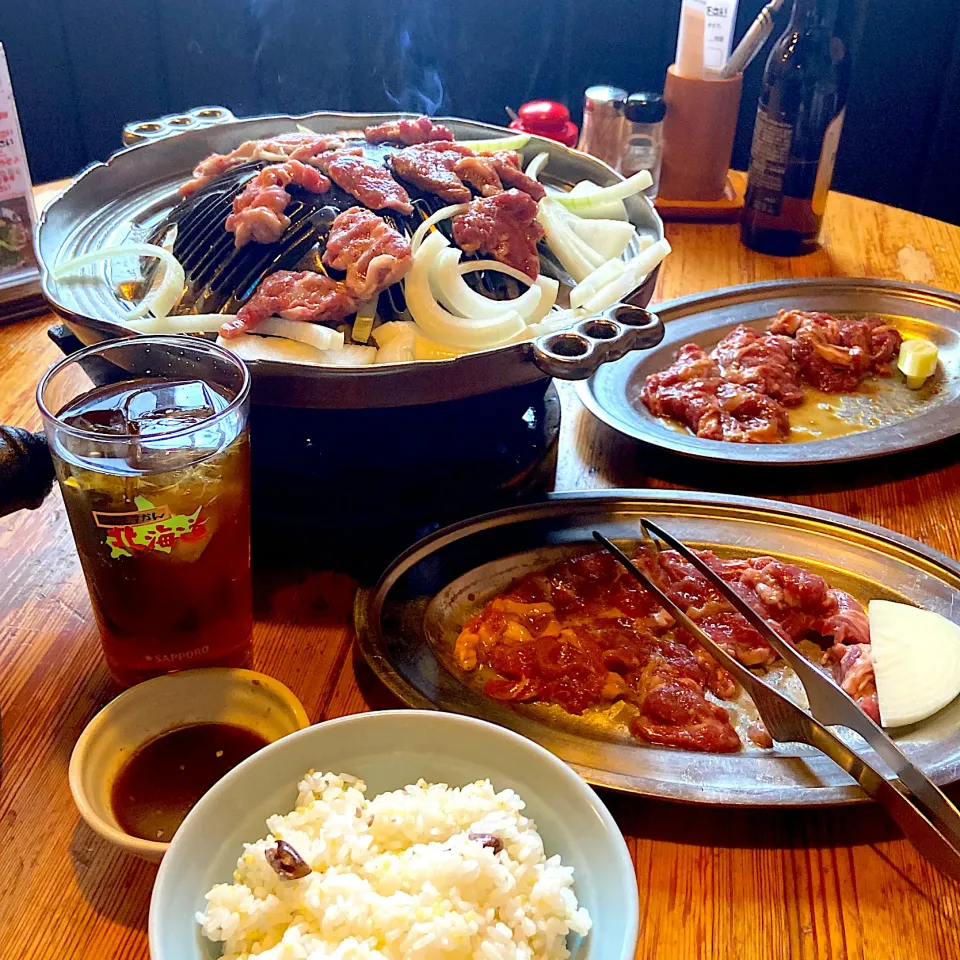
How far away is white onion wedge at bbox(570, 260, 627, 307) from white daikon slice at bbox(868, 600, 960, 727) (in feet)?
2.03

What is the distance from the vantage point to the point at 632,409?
179 cm

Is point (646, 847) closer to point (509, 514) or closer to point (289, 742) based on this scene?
point (289, 742)

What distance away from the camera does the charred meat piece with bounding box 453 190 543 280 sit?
1384 mm

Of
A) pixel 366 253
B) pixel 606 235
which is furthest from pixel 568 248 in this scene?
pixel 366 253

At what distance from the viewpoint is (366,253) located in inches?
50.3

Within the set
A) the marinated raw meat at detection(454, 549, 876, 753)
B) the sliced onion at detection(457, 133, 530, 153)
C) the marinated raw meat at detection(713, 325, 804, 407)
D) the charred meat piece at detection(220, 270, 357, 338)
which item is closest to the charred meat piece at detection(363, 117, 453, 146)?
the sliced onion at detection(457, 133, 530, 153)

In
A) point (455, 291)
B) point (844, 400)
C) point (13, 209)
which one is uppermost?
point (455, 291)

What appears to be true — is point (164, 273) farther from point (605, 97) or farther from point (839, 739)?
point (605, 97)

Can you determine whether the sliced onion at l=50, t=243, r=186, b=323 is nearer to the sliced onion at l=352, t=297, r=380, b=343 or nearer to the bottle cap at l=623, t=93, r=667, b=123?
the sliced onion at l=352, t=297, r=380, b=343

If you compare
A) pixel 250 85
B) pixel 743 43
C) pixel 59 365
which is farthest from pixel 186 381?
pixel 250 85

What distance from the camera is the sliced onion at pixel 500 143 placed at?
1.77m

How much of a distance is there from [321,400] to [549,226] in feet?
→ 1.98

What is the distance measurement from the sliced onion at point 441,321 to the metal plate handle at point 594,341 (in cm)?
14

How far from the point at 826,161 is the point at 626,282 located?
1.26 meters
